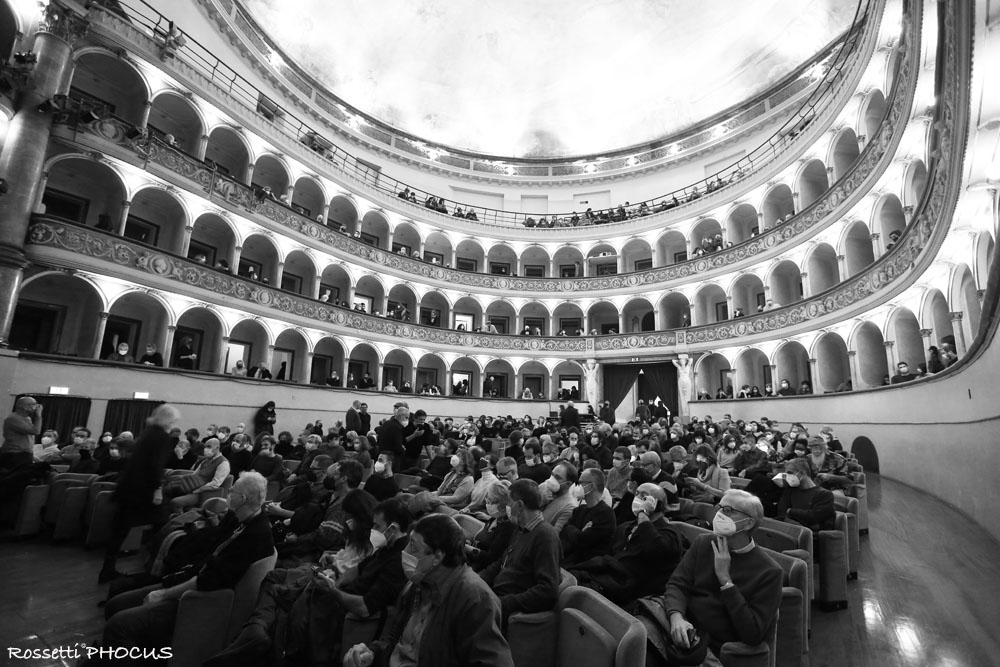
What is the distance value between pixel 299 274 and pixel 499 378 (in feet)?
39.1

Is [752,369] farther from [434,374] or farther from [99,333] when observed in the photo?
[99,333]

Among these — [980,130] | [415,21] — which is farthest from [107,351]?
[415,21]

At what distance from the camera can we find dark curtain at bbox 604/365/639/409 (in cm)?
2673

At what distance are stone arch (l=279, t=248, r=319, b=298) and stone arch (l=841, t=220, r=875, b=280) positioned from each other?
1980 centimetres

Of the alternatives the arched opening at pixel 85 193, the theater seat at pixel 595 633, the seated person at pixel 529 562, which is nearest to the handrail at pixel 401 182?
the arched opening at pixel 85 193

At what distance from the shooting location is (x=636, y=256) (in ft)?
95.4

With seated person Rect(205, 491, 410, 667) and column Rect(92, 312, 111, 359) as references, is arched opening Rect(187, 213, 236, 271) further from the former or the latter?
seated person Rect(205, 491, 410, 667)

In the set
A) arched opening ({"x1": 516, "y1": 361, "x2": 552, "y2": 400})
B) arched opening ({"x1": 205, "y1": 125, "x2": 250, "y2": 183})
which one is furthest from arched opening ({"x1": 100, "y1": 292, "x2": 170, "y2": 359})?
arched opening ({"x1": 516, "y1": 361, "x2": 552, "y2": 400})

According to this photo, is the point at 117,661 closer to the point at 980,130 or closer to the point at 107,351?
the point at 980,130

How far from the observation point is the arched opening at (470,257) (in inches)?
1116

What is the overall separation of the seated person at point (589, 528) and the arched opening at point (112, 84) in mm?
16953

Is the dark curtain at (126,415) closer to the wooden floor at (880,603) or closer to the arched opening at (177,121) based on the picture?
the wooden floor at (880,603)

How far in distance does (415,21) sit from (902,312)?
3069 centimetres

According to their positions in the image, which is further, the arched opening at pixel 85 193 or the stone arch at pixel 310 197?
the stone arch at pixel 310 197
